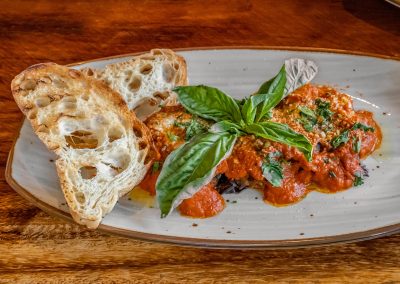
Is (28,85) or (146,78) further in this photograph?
(146,78)

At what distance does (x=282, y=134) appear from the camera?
2436mm

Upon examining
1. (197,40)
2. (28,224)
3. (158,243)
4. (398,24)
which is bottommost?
(28,224)

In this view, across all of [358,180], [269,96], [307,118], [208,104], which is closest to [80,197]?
[208,104]

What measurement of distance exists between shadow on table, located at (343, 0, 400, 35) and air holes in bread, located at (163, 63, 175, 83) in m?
1.25

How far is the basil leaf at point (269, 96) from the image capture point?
2.53 metres

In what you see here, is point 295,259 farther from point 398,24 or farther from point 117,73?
point 398,24

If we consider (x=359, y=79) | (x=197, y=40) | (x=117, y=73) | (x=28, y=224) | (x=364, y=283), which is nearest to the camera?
(x=364, y=283)

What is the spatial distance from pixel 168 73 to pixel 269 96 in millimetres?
559

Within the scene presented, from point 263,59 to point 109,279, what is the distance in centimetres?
138

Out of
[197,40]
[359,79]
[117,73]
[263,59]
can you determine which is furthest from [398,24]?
[117,73]

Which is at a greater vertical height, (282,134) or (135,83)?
(282,134)

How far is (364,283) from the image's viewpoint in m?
2.23

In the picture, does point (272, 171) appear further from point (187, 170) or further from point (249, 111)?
point (187, 170)

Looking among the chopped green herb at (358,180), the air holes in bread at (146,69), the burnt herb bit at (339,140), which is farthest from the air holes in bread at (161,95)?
the chopped green herb at (358,180)
